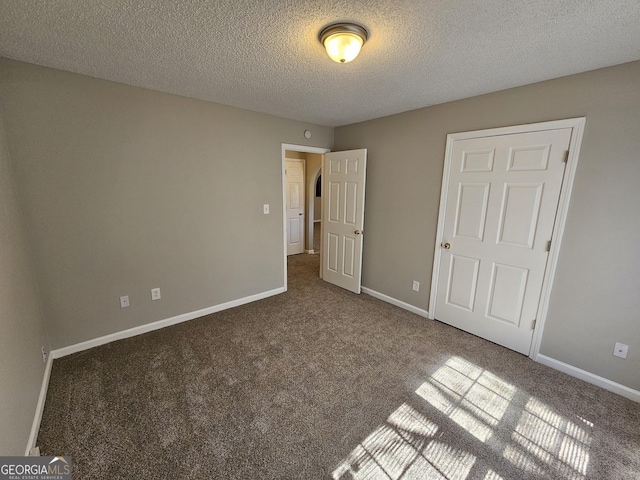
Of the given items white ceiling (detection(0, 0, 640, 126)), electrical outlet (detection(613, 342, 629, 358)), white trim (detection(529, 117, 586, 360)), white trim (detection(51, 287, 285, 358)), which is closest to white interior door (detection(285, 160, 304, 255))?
white trim (detection(51, 287, 285, 358))

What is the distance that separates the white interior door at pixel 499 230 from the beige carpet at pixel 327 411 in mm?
304

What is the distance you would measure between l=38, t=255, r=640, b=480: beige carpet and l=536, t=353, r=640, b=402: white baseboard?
0.07m

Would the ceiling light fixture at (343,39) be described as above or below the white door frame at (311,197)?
above

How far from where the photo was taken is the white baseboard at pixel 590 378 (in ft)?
6.23

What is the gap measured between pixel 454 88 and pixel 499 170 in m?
0.84

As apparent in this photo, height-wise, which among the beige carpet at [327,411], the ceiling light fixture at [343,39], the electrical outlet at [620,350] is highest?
the ceiling light fixture at [343,39]

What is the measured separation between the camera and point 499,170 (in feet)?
7.75

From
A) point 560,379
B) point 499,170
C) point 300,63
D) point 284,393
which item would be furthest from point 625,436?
point 300,63

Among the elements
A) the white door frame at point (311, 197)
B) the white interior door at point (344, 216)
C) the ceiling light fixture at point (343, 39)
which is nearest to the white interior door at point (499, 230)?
the white interior door at point (344, 216)

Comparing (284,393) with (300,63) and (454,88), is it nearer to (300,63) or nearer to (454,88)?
(300,63)

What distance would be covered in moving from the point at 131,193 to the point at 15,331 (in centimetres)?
132

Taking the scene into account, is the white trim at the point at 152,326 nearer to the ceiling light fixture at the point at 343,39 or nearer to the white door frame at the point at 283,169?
the white door frame at the point at 283,169

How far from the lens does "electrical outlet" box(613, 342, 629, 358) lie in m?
1.90

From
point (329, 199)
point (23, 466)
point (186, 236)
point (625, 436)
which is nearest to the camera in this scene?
point (23, 466)
